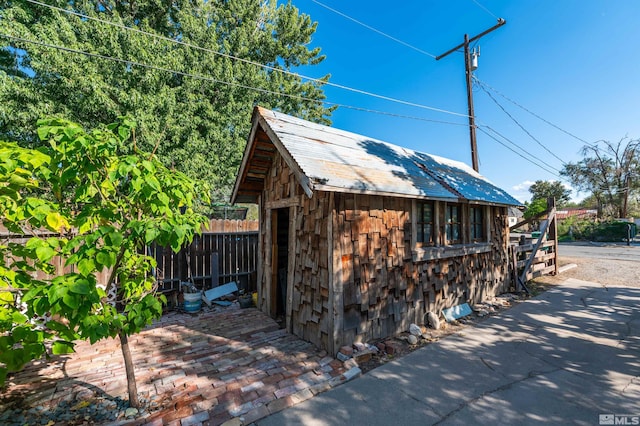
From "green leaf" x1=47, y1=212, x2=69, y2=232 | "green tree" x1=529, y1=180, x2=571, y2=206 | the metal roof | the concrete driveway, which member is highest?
"green tree" x1=529, y1=180, x2=571, y2=206

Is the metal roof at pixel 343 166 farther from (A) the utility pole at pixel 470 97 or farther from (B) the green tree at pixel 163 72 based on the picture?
(A) the utility pole at pixel 470 97

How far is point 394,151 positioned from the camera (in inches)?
270

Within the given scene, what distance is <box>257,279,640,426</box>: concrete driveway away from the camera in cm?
286

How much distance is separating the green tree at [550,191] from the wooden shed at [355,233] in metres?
49.8

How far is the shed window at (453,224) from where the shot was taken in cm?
609

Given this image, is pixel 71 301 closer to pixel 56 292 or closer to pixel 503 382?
pixel 56 292

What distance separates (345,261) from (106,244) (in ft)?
9.85

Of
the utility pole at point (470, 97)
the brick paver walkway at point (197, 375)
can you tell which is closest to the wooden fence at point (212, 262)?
the brick paver walkway at point (197, 375)

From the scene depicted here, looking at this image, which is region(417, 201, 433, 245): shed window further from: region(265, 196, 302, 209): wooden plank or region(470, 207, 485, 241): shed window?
region(265, 196, 302, 209): wooden plank

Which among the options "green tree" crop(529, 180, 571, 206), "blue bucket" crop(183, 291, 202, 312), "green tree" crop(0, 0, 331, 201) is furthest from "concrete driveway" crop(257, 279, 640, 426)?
"green tree" crop(529, 180, 571, 206)

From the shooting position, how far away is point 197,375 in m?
3.59

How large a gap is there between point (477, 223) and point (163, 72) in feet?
43.7

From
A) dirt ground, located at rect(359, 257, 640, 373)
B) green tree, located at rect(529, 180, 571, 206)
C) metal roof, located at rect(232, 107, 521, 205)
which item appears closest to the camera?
metal roof, located at rect(232, 107, 521, 205)

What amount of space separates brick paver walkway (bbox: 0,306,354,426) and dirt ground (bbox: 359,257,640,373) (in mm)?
1043
